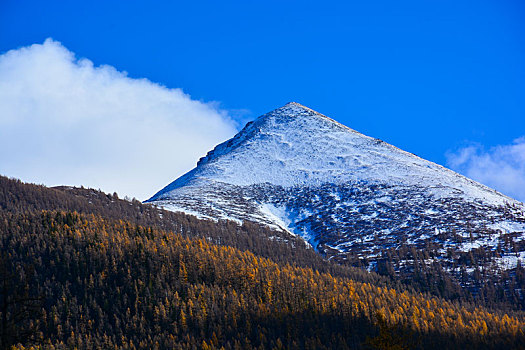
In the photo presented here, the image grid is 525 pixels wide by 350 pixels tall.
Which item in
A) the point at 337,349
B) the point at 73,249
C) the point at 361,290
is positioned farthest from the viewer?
the point at 73,249

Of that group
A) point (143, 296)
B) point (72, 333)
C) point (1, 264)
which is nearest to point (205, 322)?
point (143, 296)

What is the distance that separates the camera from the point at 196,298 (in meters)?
152

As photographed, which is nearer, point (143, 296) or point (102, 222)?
point (143, 296)

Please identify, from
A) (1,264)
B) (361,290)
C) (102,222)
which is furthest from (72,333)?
(1,264)

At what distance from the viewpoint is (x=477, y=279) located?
17675 cm

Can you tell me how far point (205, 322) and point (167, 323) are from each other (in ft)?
38.1

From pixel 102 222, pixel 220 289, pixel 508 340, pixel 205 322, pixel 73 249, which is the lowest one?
pixel 508 340

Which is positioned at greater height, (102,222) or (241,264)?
(102,222)

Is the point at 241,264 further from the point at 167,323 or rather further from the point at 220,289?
the point at 167,323

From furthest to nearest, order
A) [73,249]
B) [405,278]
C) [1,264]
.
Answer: [405,278]
[73,249]
[1,264]

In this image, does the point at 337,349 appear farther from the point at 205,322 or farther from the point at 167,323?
the point at 167,323

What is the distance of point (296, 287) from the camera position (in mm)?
153875

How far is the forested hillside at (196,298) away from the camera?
12962 cm

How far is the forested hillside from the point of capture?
5103 inches
